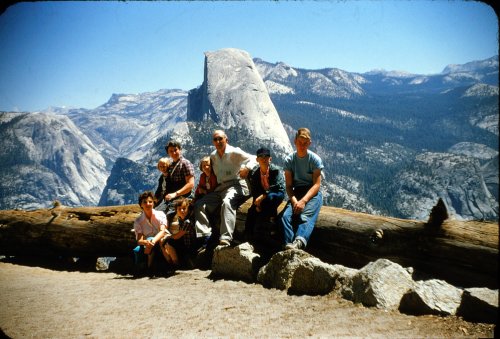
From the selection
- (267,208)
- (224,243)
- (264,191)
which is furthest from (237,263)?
(264,191)

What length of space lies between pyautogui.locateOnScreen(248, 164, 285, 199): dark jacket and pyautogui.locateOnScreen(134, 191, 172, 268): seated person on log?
6.53 feet

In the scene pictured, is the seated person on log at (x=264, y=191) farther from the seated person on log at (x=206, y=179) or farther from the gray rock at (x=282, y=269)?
the gray rock at (x=282, y=269)

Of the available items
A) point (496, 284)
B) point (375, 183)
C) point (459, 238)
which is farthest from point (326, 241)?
point (375, 183)

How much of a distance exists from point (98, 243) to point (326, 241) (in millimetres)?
6139

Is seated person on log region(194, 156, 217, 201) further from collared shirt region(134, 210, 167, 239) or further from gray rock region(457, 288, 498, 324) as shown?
gray rock region(457, 288, 498, 324)

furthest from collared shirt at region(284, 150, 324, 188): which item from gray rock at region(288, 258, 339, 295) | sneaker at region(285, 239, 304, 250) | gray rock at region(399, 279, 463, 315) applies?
gray rock at region(399, 279, 463, 315)

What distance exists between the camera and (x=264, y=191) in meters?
7.01

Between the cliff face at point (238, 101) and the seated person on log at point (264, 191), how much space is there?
168m

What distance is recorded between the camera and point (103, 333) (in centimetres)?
453

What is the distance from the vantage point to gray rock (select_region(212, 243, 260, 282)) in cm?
641

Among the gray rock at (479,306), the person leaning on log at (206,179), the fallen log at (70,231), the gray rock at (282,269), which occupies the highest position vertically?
the person leaning on log at (206,179)

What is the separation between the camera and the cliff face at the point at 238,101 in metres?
180

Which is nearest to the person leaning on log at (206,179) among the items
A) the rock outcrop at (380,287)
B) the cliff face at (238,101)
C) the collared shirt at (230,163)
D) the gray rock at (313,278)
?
the collared shirt at (230,163)

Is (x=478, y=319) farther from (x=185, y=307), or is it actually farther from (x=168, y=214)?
(x=168, y=214)
